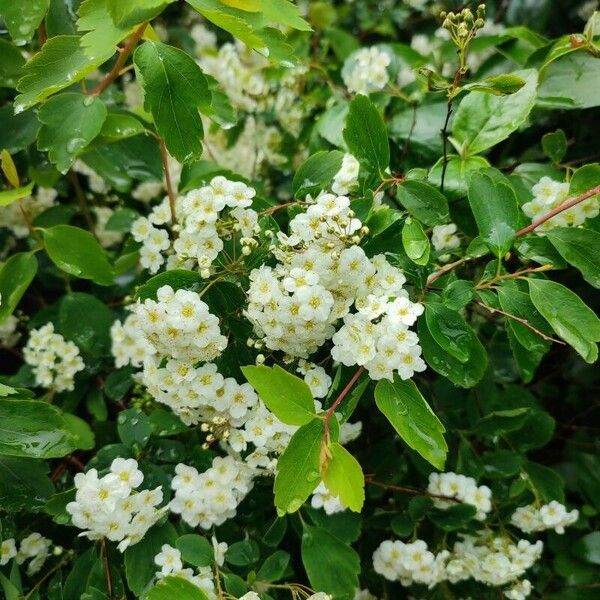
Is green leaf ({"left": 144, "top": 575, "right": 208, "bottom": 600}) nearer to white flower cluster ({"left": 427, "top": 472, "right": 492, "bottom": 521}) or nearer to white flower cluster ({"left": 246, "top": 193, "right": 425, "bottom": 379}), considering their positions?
white flower cluster ({"left": 246, "top": 193, "right": 425, "bottom": 379})

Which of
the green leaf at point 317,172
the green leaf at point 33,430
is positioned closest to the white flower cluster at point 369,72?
→ the green leaf at point 317,172

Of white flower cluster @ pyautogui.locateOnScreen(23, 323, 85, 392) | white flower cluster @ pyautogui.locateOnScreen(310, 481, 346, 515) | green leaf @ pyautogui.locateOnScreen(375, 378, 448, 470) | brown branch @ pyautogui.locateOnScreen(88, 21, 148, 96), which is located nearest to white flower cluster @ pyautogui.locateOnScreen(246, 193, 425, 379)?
green leaf @ pyautogui.locateOnScreen(375, 378, 448, 470)

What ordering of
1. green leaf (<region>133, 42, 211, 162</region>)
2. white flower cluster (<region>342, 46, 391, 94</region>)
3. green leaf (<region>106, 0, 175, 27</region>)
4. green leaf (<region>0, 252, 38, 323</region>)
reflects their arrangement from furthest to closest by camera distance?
white flower cluster (<region>342, 46, 391, 94</region>) < green leaf (<region>0, 252, 38, 323</region>) < green leaf (<region>133, 42, 211, 162</region>) < green leaf (<region>106, 0, 175, 27</region>)

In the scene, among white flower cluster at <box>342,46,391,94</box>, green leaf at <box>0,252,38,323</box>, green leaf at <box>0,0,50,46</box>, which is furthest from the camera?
white flower cluster at <box>342,46,391,94</box>

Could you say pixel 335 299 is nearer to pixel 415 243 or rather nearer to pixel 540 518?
pixel 415 243

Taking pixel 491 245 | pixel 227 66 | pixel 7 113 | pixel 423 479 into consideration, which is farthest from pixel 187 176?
pixel 423 479

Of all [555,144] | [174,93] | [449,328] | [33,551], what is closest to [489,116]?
[555,144]

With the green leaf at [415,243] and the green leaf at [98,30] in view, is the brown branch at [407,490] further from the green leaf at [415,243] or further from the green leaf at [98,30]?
the green leaf at [98,30]
